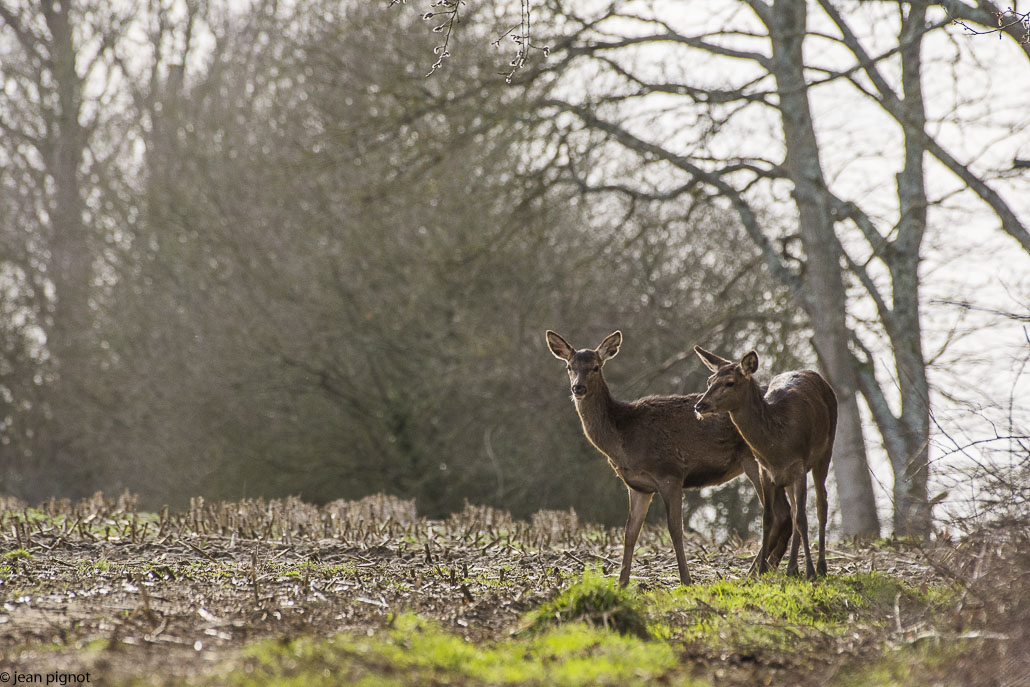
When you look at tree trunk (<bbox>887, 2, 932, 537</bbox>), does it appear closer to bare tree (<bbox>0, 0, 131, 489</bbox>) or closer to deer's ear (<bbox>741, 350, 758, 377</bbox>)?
deer's ear (<bbox>741, 350, 758, 377</bbox>)

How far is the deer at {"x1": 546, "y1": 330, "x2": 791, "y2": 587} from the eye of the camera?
9039 millimetres

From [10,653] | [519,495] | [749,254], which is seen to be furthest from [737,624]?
[749,254]

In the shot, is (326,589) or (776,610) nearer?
(776,610)

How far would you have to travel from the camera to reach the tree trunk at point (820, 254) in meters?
16.6

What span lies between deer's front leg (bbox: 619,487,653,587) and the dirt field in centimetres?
21

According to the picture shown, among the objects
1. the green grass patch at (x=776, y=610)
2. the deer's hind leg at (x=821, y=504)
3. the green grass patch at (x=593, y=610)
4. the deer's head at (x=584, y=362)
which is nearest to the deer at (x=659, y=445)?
the deer's head at (x=584, y=362)

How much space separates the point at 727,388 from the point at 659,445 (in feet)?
2.28

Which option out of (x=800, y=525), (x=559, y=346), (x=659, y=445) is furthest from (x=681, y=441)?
(x=559, y=346)

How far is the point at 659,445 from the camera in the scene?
9.12 meters

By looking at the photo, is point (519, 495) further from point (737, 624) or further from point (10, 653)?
point (10, 653)

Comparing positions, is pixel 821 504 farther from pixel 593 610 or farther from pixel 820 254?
pixel 820 254

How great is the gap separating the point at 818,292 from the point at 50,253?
2125cm

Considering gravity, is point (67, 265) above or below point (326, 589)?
above

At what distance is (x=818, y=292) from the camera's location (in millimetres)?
16750
